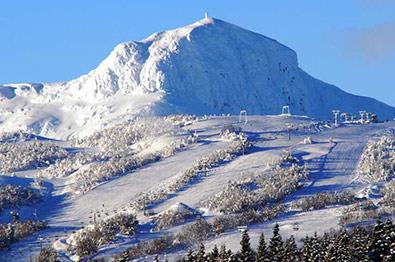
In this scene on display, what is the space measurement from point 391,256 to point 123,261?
145 ft

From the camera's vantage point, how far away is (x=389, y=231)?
655 ft

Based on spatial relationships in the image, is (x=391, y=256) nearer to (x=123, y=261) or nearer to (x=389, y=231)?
(x=389, y=231)

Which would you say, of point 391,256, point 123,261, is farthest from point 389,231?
point 123,261

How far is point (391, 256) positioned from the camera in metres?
194

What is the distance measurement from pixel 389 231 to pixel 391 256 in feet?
21.1

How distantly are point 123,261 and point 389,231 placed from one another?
148 ft
